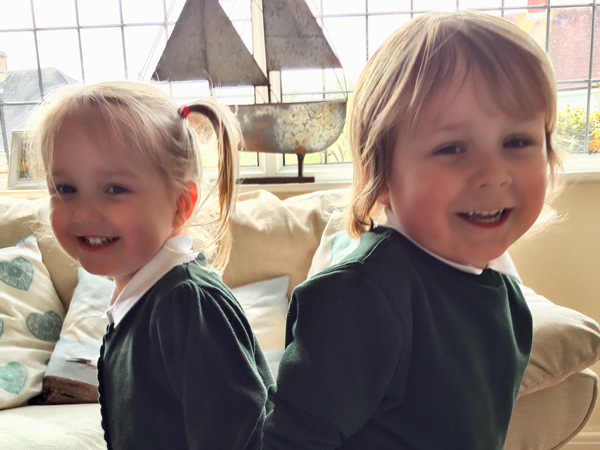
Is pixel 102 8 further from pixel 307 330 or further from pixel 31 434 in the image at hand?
pixel 307 330

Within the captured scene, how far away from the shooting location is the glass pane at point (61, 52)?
2.49 metres

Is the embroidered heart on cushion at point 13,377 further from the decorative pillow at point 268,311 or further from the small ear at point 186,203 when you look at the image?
the small ear at point 186,203

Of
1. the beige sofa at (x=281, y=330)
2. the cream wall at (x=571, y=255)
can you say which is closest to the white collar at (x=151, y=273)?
the beige sofa at (x=281, y=330)

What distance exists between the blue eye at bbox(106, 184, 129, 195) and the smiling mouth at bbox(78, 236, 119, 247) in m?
0.07

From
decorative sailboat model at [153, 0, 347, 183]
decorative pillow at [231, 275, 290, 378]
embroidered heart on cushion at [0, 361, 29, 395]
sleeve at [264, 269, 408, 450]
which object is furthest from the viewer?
decorative sailboat model at [153, 0, 347, 183]

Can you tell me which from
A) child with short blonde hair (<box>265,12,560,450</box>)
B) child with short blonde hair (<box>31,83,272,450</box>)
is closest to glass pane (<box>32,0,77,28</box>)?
child with short blonde hair (<box>31,83,272,450</box>)

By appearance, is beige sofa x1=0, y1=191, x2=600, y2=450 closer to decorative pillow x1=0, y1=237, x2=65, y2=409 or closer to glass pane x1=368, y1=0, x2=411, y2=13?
decorative pillow x1=0, y1=237, x2=65, y2=409

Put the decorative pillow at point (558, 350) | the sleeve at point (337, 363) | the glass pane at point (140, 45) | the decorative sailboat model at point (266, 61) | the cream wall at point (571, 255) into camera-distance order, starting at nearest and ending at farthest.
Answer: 1. the sleeve at point (337, 363)
2. the decorative pillow at point (558, 350)
3. the decorative sailboat model at point (266, 61)
4. the cream wall at point (571, 255)
5. the glass pane at point (140, 45)

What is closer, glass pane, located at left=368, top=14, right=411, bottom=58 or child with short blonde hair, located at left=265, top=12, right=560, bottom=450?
child with short blonde hair, located at left=265, top=12, right=560, bottom=450

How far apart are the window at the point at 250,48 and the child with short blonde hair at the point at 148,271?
1.58 m

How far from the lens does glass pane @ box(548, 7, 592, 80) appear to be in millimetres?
2314

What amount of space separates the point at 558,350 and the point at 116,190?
901 mm

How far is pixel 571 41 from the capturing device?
2344 mm

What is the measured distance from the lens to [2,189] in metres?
2.46
